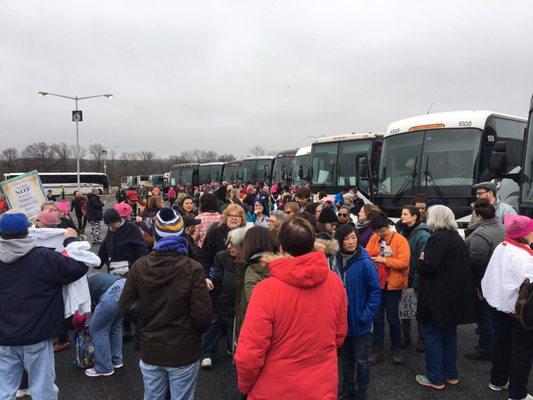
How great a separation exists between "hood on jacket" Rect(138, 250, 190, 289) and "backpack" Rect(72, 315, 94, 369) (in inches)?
93.2

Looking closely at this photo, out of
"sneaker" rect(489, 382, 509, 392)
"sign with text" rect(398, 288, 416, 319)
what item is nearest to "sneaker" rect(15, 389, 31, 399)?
"sign with text" rect(398, 288, 416, 319)

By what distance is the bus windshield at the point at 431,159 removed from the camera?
861cm

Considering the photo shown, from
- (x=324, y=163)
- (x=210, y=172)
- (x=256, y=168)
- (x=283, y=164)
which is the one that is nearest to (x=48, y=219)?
(x=324, y=163)

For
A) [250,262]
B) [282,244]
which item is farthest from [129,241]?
[282,244]

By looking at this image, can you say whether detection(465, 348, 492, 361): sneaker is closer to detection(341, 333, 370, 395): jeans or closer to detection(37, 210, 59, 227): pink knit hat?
detection(341, 333, 370, 395): jeans

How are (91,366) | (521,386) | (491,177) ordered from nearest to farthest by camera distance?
(521,386)
(91,366)
(491,177)

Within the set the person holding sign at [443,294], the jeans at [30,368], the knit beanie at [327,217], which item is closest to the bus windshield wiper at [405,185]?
the knit beanie at [327,217]

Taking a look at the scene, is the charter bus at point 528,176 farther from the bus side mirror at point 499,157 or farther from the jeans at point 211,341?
the jeans at point 211,341

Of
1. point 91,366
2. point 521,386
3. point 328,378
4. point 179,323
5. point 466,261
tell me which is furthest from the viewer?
point 91,366

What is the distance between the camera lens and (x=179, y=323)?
10.2 ft

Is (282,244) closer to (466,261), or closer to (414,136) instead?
(466,261)

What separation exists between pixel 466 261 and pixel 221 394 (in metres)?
2.88

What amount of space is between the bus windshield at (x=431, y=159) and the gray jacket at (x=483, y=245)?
378cm

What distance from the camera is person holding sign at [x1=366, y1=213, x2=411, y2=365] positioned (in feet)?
15.8
